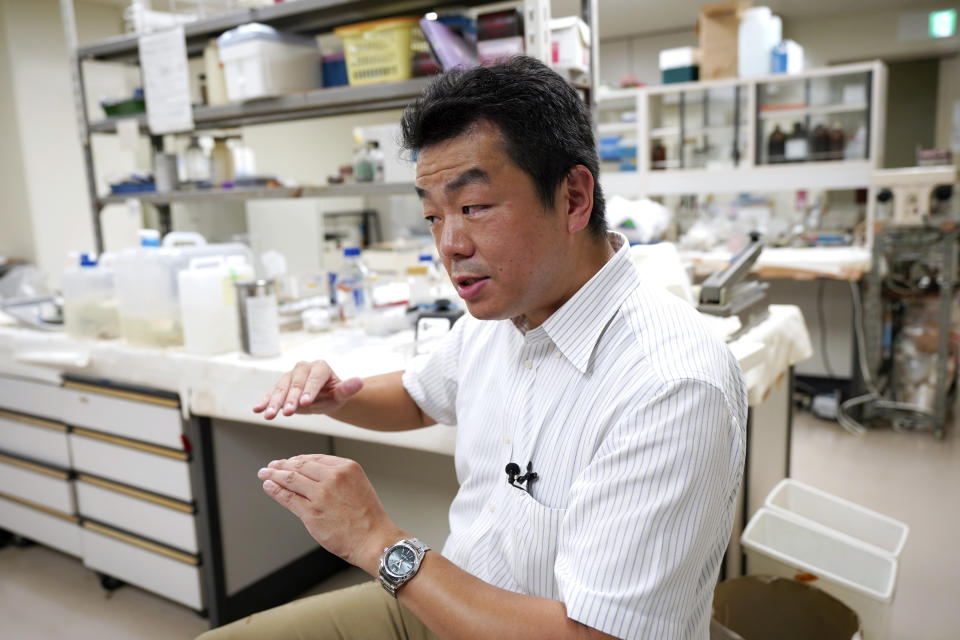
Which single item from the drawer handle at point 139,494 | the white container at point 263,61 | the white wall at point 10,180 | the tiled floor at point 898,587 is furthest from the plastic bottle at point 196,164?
the white wall at point 10,180

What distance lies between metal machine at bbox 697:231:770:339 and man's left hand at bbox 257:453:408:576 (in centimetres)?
112

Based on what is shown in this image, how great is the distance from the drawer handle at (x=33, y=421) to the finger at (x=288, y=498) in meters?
1.63

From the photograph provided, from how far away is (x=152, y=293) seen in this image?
2129 millimetres

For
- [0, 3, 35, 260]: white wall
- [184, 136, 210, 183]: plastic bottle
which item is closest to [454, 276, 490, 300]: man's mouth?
[184, 136, 210, 183]: plastic bottle

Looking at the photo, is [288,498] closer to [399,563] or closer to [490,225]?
[399,563]

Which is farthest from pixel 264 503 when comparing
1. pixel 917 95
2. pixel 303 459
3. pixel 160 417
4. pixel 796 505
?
pixel 917 95

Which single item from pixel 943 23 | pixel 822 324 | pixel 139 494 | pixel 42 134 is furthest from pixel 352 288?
pixel 943 23

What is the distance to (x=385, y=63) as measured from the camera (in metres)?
2.25

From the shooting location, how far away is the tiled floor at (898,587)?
2125 millimetres

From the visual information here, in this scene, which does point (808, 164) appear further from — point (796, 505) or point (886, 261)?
point (796, 505)

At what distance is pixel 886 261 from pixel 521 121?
11.3 feet

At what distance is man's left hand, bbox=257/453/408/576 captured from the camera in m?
0.94

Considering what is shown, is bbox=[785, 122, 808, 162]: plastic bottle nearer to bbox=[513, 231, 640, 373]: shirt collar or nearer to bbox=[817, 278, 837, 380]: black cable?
bbox=[817, 278, 837, 380]: black cable

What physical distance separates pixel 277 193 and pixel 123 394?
86 centimetres
